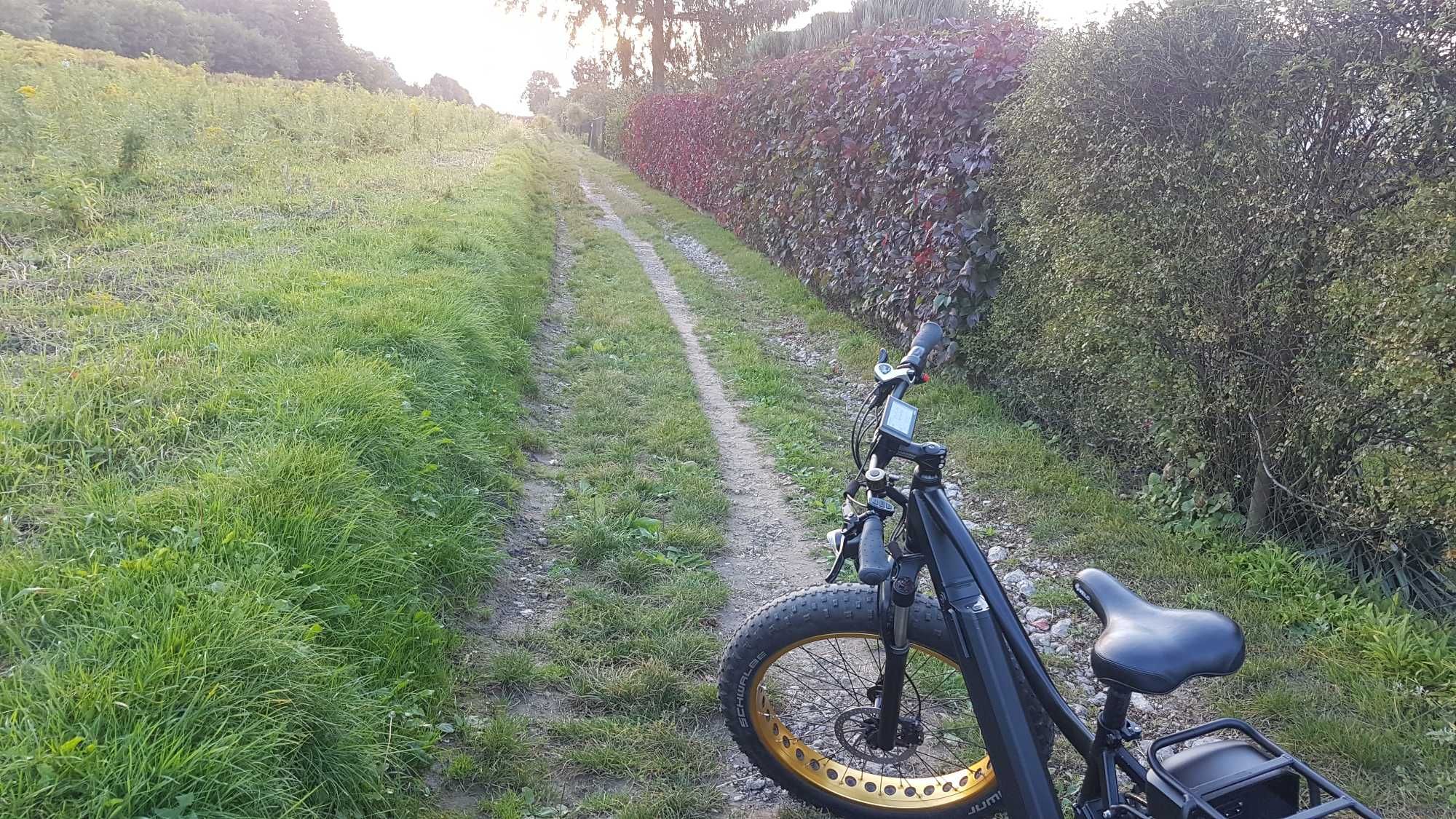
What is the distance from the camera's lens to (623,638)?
3668 mm

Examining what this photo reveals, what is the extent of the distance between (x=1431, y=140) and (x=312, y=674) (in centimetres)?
443

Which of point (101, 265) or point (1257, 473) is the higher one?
point (101, 265)

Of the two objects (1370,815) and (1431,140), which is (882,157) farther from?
(1370,815)

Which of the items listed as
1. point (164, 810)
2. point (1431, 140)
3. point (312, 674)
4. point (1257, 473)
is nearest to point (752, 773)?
point (312, 674)

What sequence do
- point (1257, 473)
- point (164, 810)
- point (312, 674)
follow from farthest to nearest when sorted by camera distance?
1. point (1257, 473)
2. point (312, 674)
3. point (164, 810)

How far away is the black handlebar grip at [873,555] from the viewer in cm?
216

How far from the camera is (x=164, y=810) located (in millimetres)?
1923

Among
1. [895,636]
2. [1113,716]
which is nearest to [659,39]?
[895,636]

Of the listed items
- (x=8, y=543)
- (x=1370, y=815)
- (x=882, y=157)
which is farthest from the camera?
(x=882, y=157)

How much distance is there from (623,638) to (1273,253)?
351cm

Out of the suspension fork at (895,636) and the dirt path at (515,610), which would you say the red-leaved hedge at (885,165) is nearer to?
the dirt path at (515,610)

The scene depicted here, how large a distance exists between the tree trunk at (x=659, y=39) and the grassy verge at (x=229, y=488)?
2519 centimetres

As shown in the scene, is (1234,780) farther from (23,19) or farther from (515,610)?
(23,19)

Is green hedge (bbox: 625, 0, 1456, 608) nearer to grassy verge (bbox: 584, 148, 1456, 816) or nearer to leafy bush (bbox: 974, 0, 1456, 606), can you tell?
leafy bush (bbox: 974, 0, 1456, 606)
